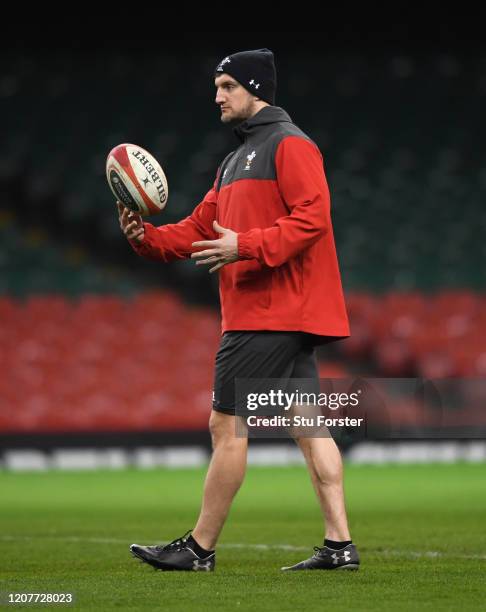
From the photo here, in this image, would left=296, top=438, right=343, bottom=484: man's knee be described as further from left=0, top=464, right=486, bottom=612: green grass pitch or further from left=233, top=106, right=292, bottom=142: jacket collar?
left=233, top=106, right=292, bottom=142: jacket collar

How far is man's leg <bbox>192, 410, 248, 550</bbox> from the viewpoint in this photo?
17.4 feet

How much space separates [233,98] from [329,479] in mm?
1618

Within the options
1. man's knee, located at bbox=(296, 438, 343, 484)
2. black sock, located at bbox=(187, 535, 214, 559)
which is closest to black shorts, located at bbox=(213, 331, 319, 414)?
man's knee, located at bbox=(296, 438, 343, 484)

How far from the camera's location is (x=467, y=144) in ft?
75.9

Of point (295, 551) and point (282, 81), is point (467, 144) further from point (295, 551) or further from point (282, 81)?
point (295, 551)

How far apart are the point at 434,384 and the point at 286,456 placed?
2165 mm

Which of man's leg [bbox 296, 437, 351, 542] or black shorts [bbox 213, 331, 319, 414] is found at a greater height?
black shorts [bbox 213, 331, 319, 414]

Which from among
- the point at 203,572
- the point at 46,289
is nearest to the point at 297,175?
the point at 203,572

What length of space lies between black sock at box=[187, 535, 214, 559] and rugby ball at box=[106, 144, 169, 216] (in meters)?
1.41

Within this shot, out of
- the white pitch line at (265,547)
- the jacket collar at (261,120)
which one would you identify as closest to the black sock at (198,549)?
the white pitch line at (265,547)

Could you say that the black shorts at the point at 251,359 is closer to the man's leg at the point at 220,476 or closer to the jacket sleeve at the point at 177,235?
the man's leg at the point at 220,476

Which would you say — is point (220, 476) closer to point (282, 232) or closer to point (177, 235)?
point (282, 232)

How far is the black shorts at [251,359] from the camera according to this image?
5281mm

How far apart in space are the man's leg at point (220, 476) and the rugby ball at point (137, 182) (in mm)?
996
